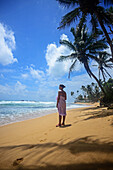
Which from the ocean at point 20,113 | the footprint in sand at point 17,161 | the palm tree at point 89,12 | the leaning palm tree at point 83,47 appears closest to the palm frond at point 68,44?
the leaning palm tree at point 83,47

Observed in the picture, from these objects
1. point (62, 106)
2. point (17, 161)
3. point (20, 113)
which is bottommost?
point (20, 113)

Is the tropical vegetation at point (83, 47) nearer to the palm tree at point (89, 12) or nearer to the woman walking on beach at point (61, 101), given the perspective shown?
Result: the palm tree at point (89, 12)

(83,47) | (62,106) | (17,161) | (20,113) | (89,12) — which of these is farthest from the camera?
(83,47)

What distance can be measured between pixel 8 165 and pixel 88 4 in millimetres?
9036

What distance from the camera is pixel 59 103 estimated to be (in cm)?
371

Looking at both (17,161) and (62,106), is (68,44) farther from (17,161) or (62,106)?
(17,161)

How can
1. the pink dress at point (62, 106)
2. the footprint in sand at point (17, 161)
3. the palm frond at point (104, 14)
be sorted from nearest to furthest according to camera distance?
the footprint in sand at point (17, 161) → the pink dress at point (62, 106) → the palm frond at point (104, 14)

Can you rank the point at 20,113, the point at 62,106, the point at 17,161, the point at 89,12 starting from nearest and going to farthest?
the point at 17,161 → the point at 62,106 → the point at 89,12 → the point at 20,113

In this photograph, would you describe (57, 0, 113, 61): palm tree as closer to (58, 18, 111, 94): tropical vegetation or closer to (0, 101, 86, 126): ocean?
(58, 18, 111, 94): tropical vegetation

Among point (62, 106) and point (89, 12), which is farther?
point (89, 12)

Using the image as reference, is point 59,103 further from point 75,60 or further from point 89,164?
point 75,60

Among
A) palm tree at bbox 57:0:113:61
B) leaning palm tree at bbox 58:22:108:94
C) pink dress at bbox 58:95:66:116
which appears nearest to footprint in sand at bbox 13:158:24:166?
pink dress at bbox 58:95:66:116

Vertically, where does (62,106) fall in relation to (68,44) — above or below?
below

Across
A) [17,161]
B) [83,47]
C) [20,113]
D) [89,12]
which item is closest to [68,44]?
[83,47]
